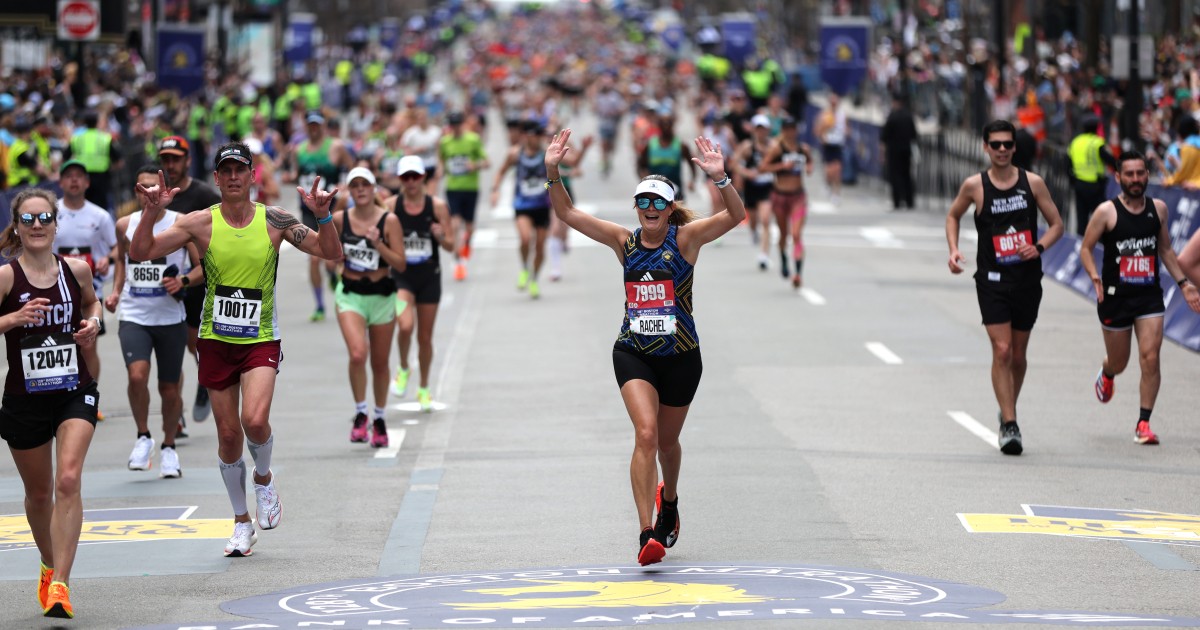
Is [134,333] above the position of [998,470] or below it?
above

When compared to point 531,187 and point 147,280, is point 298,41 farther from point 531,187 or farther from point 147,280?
point 147,280

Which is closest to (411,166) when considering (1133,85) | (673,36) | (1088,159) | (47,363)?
(47,363)

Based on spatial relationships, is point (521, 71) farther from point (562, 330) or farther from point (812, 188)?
point (562, 330)

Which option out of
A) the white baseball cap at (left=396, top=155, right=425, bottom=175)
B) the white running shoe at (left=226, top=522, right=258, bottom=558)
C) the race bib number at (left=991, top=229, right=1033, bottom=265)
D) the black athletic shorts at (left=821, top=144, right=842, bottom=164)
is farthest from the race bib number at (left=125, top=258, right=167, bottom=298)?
the black athletic shorts at (left=821, top=144, right=842, bottom=164)

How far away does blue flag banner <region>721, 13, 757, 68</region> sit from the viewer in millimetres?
74250

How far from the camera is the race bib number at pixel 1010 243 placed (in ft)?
42.9

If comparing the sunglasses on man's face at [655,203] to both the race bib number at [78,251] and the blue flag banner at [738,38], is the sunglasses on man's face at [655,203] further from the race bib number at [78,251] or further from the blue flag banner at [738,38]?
the blue flag banner at [738,38]

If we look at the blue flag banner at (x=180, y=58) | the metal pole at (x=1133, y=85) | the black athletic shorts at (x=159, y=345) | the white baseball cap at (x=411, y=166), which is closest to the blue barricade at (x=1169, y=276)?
the metal pole at (x=1133, y=85)

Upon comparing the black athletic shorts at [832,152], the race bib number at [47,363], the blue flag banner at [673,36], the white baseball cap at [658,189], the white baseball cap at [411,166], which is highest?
the white baseball cap at [658,189]

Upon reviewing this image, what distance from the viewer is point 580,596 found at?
346 inches

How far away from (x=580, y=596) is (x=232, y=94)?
32.5m

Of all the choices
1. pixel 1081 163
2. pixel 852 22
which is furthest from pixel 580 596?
pixel 852 22

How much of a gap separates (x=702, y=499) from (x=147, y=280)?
3856mm

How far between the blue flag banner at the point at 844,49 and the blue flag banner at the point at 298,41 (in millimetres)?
24821
